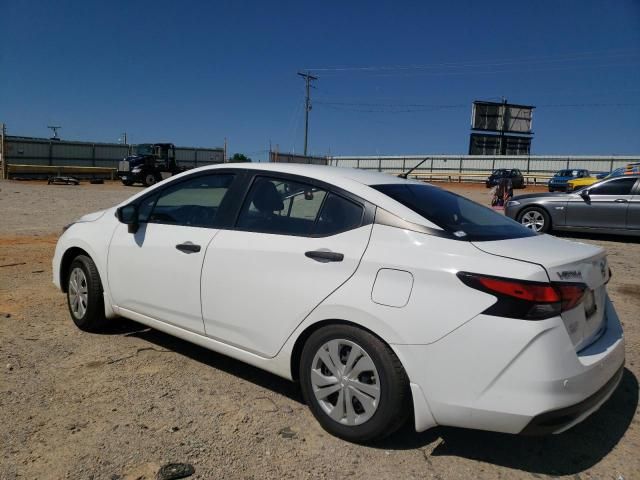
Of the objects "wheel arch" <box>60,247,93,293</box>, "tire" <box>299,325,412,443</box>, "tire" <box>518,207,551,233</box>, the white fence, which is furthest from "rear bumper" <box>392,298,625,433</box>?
the white fence

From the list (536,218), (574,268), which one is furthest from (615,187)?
(574,268)

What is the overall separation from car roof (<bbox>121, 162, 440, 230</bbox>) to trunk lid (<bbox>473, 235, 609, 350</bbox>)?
0.43m

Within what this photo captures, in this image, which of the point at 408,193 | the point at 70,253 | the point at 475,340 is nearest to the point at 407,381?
the point at 475,340

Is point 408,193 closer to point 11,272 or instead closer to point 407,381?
point 407,381

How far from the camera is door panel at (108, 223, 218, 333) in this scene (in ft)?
11.7

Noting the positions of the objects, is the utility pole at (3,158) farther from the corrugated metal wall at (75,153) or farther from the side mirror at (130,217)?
the side mirror at (130,217)

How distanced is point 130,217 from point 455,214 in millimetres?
2448

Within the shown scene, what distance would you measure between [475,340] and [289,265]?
114cm

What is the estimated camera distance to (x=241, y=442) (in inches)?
115

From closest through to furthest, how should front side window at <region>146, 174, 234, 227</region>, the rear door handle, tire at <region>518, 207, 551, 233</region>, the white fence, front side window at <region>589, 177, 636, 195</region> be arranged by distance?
1. the rear door handle
2. front side window at <region>146, 174, 234, 227</region>
3. front side window at <region>589, 177, 636, 195</region>
4. tire at <region>518, 207, 551, 233</region>
5. the white fence

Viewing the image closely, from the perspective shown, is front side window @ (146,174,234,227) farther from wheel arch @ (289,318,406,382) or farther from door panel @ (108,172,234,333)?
wheel arch @ (289,318,406,382)

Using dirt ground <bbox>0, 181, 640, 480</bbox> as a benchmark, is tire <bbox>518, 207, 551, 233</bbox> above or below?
above

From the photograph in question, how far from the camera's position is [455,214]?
126 inches

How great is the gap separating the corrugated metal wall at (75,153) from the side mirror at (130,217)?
3320cm
